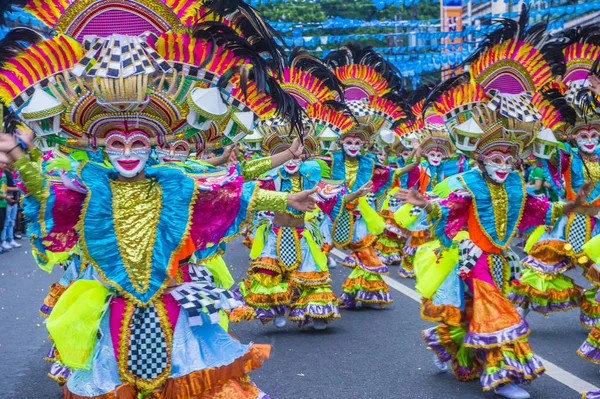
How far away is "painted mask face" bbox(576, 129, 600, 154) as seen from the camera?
28.6 ft

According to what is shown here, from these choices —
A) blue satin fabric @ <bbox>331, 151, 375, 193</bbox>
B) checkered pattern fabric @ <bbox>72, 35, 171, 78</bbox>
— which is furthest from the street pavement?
checkered pattern fabric @ <bbox>72, 35, 171, 78</bbox>

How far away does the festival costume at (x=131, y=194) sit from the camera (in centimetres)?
437

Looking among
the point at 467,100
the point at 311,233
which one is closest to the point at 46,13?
the point at 467,100

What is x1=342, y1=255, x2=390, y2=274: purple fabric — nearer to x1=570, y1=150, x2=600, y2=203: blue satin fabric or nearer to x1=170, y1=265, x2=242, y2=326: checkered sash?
x1=570, y1=150, x2=600, y2=203: blue satin fabric

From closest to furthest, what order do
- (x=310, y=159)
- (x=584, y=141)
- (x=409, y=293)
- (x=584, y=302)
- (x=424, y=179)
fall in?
(x=584, y=302) → (x=584, y=141) → (x=310, y=159) → (x=409, y=293) → (x=424, y=179)

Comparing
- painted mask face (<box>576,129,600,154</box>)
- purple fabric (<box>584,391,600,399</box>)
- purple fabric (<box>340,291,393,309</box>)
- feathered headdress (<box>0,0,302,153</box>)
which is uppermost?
feathered headdress (<box>0,0,302,153</box>)

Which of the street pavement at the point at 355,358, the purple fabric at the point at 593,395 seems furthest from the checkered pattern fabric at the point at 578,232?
the purple fabric at the point at 593,395

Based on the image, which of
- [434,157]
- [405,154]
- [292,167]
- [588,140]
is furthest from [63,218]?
[405,154]

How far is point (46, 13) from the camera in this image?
4.50 metres

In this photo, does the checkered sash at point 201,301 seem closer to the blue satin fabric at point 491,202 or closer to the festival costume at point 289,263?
the blue satin fabric at point 491,202

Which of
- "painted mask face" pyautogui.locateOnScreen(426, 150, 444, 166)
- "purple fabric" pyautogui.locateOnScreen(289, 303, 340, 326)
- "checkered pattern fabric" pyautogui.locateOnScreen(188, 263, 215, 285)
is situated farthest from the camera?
"painted mask face" pyautogui.locateOnScreen(426, 150, 444, 166)

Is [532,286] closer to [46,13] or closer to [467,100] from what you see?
[467,100]

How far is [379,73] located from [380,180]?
6.19 ft

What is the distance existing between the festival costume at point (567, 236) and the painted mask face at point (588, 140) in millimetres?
31
